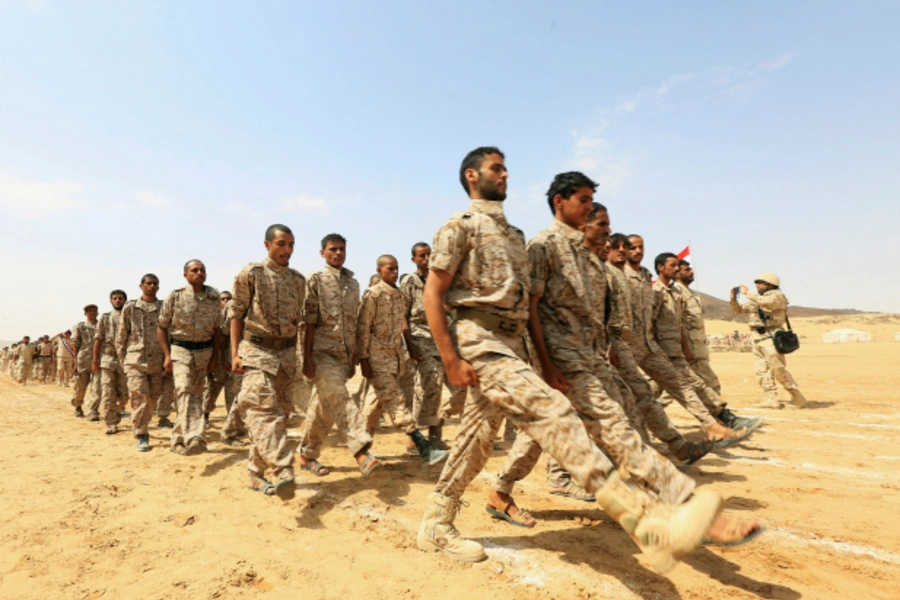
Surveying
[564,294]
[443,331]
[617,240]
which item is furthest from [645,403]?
[443,331]

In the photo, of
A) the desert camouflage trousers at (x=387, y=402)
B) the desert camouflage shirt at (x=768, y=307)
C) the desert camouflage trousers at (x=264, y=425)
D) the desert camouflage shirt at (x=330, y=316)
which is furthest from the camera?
the desert camouflage shirt at (x=768, y=307)

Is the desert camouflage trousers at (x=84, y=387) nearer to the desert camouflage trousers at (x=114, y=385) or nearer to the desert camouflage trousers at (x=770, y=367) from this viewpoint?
the desert camouflage trousers at (x=114, y=385)

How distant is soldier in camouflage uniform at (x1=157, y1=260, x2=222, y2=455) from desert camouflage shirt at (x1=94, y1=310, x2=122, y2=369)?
2847mm

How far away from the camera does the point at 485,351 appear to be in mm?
2600

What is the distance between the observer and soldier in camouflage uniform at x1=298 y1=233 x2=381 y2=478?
14.8 ft

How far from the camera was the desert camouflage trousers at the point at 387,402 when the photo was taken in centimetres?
519

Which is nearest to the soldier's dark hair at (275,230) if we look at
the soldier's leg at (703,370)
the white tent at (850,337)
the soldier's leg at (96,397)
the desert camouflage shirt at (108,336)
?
the desert camouflage shirt at (108,336)

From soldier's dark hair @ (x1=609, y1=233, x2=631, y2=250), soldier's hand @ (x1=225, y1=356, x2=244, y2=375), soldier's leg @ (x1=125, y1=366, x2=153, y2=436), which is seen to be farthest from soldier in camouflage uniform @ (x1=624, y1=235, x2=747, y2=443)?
soldier's leg @ (x1=125, y1=366, x2=153, y2=436)

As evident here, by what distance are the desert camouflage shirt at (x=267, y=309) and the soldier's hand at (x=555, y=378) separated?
244 centimetres

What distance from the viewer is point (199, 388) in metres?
6.18

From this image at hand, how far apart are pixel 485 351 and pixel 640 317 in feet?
11.4

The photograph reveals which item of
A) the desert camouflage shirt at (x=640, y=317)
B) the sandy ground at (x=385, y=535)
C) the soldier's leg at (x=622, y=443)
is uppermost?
the desert camouflage shirt at (x=640, y=317)

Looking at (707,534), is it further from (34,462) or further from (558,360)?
(34,462)

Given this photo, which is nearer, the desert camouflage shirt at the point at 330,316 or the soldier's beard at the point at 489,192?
the soldier's beard at the point at 489,192
